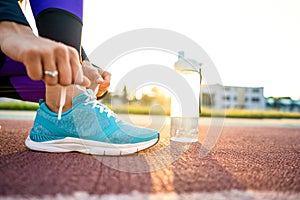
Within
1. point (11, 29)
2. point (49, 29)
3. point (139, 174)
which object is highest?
point (49, 29)

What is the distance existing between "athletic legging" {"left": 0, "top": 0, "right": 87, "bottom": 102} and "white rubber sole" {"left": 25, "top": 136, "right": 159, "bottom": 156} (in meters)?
0.35

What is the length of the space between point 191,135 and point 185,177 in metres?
1.16

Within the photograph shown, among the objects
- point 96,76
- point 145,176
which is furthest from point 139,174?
point 96,76

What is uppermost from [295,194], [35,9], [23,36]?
[35,9]

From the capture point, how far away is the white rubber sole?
993 millimetres

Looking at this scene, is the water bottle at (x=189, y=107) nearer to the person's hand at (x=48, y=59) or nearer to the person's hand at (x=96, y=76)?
the person's hand at (x=96, y=76)

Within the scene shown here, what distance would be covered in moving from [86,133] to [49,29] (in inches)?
16.2

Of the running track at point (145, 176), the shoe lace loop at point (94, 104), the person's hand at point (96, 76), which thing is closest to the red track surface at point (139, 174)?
the running track at point (145, 176)

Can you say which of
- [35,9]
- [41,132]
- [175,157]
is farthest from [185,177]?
[35,9]

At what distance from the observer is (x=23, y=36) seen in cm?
61

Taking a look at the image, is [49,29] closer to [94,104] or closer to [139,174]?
[94,104]

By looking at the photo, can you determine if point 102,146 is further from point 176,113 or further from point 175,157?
point 176,113

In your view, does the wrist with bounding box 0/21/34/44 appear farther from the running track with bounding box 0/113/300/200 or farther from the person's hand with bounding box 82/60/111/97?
the person's hand with bounding box 82/60/111/97

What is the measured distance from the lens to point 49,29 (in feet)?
3.83
